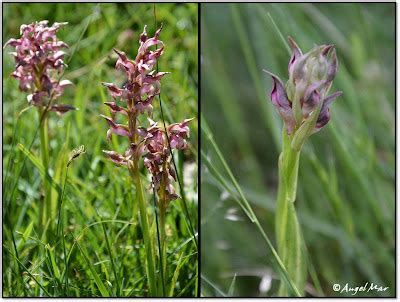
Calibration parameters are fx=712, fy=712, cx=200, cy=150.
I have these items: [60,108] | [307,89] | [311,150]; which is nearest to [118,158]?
[60,108]

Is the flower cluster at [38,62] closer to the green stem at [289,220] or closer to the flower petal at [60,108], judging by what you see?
the flower petal at [60,108]

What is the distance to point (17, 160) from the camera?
→ 1158 mm

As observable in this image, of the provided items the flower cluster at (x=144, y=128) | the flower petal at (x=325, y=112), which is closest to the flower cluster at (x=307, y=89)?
the flower petal at (x=325, y=112)

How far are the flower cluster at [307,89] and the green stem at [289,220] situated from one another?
0.12 feet

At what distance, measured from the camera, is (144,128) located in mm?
956

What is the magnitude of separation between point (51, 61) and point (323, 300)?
1.80ft

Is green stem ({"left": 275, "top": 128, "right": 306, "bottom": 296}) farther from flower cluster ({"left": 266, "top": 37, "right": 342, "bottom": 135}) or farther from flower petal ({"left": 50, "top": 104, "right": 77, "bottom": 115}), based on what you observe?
flower petal ({"left": 50, "top": 104, "right": 77, "bottom": 115})

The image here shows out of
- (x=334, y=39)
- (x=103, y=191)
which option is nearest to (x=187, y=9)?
(x=103, y=191)

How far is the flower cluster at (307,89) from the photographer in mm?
849

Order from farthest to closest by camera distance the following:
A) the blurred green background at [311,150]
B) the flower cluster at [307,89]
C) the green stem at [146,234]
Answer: the blurred green background at [311,150] < the green stem at [146,234] < the flower cluster at [307,89]

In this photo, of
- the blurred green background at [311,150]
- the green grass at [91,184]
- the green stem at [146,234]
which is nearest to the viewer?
the green stem at [146,234]

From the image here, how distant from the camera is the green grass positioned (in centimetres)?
107

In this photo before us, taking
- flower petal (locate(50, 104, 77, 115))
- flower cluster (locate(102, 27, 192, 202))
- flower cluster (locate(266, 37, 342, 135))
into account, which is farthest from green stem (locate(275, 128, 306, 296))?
flower petal (locate(50, 104, 77, 115))

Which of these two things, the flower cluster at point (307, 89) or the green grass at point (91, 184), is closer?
the flower cluster at point (307, 89)
